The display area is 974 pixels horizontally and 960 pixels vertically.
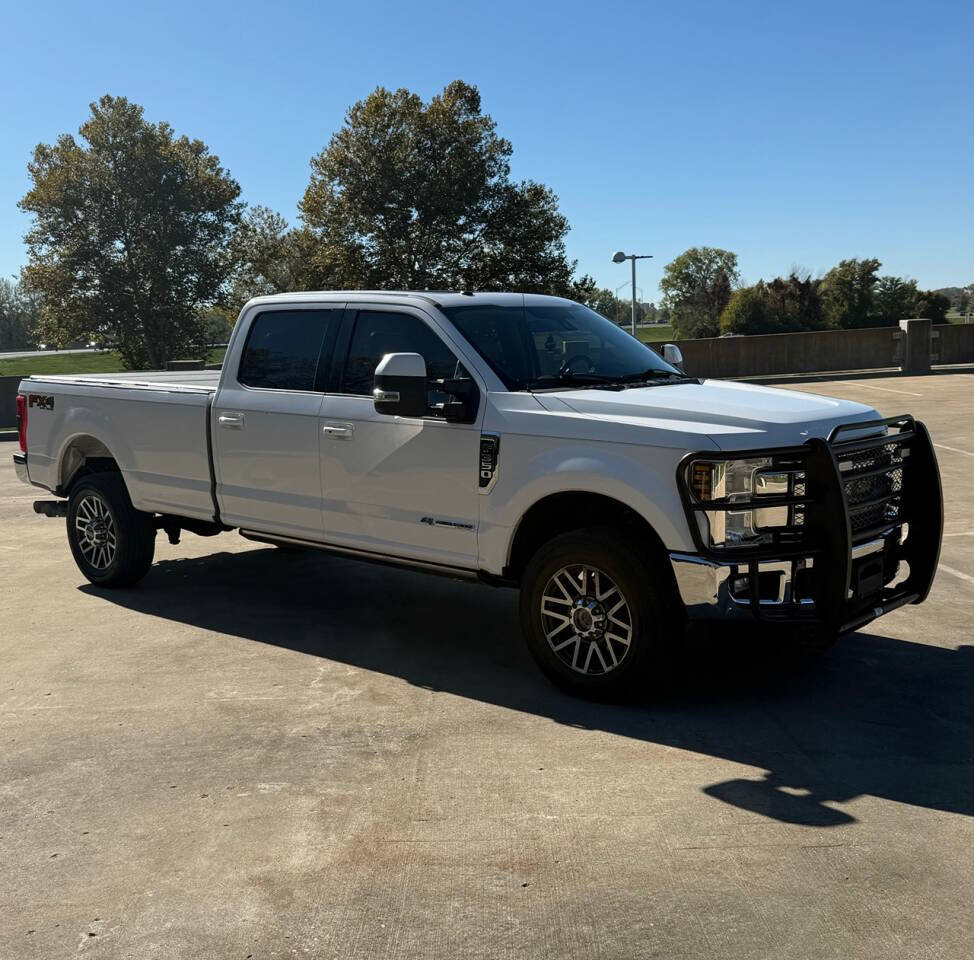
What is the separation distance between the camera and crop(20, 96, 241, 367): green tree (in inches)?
2087

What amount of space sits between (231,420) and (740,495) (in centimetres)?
346

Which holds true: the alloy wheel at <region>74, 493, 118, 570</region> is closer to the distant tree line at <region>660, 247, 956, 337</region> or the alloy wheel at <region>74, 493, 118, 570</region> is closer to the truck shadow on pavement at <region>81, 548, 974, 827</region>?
the truck shadow on pavement at <region>81, 548, 974, 827</region>

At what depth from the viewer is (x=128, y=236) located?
54.1 metres

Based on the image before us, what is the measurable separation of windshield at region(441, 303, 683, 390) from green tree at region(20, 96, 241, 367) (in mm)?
49952

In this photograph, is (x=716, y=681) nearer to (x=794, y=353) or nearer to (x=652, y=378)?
(x=652, y=378)

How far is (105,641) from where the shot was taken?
678 cm

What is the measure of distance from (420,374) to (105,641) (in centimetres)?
273

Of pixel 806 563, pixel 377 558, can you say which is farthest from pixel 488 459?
pixel 806 563

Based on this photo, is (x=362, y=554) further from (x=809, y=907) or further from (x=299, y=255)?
(x=299, y=255)

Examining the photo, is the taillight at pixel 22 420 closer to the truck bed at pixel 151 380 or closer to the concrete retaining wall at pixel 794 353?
the truck bed at pixel 151 380

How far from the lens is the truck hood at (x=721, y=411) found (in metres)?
5.01

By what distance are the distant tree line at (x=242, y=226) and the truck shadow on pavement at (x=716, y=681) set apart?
37.1 meters

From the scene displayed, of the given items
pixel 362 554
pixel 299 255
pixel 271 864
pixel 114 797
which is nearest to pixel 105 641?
pixel 362 554

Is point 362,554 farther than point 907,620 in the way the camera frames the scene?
No
